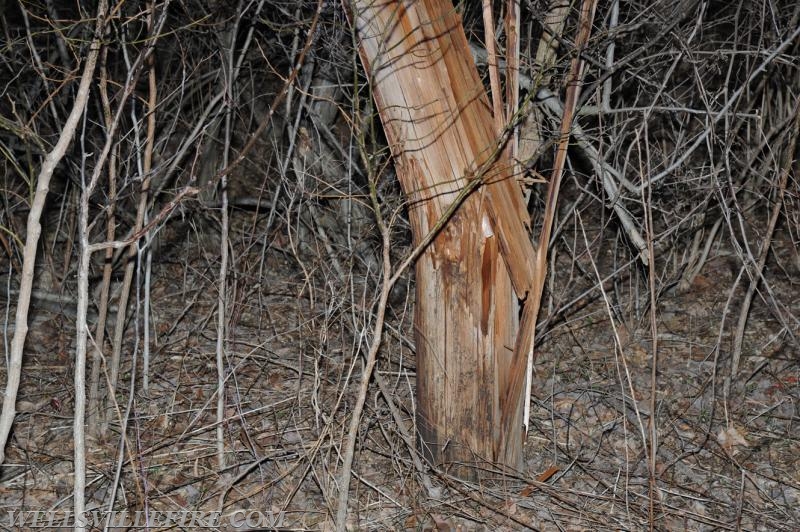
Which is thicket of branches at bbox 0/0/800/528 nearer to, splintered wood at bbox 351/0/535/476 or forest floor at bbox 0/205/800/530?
forest floor at bbox 0/205/800/530

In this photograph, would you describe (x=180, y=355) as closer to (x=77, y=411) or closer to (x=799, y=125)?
(x=77, y=411)

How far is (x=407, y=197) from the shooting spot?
401cm

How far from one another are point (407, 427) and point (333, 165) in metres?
2.55

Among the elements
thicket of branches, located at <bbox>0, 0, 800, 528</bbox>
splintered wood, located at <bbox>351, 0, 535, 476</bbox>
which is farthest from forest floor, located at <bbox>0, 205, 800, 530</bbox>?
splintered wood, located at <bbox>351, 0, 535, 476</bbox>

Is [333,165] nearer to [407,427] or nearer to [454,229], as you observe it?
[407,427]

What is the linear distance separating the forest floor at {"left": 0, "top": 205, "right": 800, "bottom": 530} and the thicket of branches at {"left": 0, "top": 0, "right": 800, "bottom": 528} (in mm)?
106

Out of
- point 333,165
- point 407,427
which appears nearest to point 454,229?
point 407,427

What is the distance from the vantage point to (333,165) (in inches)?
266

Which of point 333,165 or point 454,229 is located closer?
point 454,229

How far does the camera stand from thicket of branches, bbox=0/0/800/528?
4621 millimetres

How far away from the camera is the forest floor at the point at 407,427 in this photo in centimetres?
434

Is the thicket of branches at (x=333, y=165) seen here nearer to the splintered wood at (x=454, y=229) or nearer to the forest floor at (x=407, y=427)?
the forest floor at (x=407, y=427)

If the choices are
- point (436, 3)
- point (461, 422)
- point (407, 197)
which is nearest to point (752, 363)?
point (461, 422)

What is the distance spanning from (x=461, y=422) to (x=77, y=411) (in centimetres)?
198
